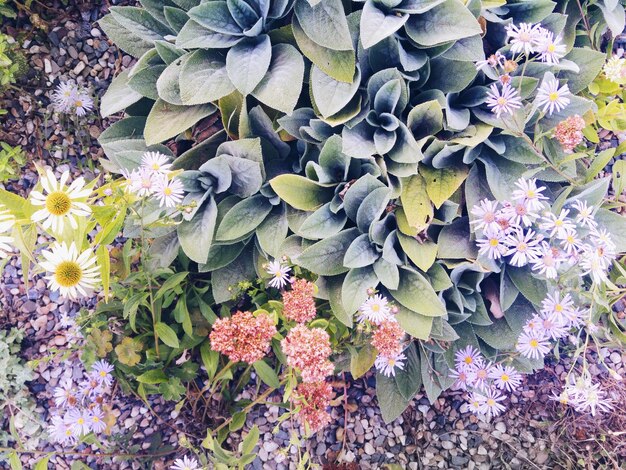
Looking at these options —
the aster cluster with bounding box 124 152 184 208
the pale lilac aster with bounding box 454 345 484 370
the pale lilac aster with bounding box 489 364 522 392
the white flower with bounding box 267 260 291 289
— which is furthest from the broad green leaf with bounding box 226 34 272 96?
the pale lilac aster with bounding box 489 364 522 392

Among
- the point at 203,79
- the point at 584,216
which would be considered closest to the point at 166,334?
the point at 203,79

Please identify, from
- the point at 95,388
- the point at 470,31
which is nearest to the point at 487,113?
the point at 470,31

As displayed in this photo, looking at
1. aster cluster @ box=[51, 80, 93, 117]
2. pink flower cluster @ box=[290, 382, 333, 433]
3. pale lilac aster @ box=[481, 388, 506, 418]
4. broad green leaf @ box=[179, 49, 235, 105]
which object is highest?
broad green leaf @ box=[179, 49, 235, 105]

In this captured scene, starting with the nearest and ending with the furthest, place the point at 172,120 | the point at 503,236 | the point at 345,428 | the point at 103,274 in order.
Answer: the point at 103,274
the point at 503,236
the point at 172,120
the point at 345,428

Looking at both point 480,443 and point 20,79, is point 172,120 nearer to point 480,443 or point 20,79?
point 20,79

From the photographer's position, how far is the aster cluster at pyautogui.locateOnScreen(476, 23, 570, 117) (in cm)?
169

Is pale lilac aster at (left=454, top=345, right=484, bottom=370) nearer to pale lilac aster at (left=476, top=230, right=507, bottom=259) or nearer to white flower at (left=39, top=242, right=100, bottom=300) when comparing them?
pale lilac aster at (left=476, top=230, right=507, bottom=259)

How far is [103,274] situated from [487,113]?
4.63ft

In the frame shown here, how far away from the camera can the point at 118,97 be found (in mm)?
2188

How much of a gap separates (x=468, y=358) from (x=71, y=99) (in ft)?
6.74

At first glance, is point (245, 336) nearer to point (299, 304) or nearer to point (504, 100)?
point (299, 304)

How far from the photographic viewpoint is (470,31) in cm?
178

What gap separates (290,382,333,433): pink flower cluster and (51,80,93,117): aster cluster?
163 cm

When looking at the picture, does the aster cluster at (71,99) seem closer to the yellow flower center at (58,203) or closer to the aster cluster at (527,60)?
the yellow flower center at (58,203)
